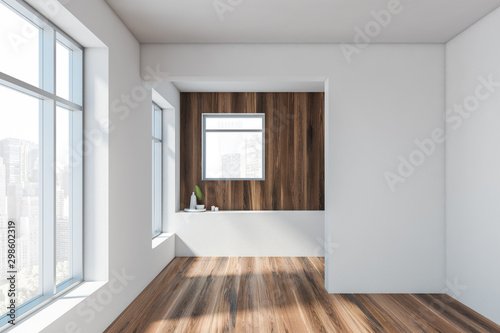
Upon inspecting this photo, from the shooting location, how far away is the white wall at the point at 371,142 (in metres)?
3.81

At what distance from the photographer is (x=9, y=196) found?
209 centimetres

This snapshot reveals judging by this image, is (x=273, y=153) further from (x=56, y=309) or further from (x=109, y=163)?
(x=56, y=309)

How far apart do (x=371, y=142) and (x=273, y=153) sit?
7.38 feet

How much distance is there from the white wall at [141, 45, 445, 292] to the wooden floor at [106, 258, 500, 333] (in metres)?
0.33

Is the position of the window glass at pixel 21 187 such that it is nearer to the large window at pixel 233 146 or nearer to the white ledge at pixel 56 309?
the white ledge at pixel 56 309

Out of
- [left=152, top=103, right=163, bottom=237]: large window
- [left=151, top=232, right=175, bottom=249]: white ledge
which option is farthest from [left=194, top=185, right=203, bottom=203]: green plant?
[left=151, top=232, right=175, bottom=249]: white ledge

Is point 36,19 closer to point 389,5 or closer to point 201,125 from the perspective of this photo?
point 389,5

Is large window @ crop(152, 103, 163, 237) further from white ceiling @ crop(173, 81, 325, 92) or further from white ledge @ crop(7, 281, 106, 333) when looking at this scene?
white ledge @ crop(7, 281, 106, 333)

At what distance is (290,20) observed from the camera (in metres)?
3.26

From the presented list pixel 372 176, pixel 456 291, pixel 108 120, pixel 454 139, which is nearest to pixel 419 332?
pixel 456 291

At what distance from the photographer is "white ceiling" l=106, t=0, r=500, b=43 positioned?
2.95 metres

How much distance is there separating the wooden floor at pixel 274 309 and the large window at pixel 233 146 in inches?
73.6

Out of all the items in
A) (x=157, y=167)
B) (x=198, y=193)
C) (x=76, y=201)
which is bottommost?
(x=198, y=193)

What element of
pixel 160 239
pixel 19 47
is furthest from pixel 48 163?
pixel 160 239
